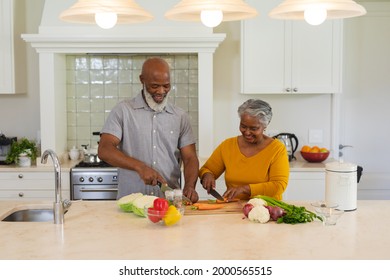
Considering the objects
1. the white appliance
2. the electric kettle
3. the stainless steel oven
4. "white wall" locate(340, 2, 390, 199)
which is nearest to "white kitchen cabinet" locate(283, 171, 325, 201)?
the electric kettle

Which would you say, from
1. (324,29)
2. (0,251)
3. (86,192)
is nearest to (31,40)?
(86,192)

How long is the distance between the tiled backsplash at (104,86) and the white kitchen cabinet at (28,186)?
70 cm

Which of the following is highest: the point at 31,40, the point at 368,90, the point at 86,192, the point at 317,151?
the point at 31,40

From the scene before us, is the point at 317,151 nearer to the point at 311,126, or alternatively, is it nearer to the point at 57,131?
the point at 311,126

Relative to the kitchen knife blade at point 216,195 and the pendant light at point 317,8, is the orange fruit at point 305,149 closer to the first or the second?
the kitchen knife blade at point 216,195

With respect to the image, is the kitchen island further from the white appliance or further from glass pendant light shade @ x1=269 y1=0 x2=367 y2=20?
glass pendant light shade @ x1=269 y1=0 x2=367 y2=20

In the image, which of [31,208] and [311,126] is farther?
[311,126]

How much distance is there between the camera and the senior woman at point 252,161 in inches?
121

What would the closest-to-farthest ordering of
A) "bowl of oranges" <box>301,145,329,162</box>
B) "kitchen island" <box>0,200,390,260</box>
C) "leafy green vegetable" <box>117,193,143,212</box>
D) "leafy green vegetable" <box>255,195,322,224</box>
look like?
"kitchen island" <box>0,200,390,260</box>
"leafy green vegetable" <box>255,195,322,224</box>
"leafy green vegetable" <box>117,193,143,212</box>
"bowl of oranges" <box>301,145,329,162</box>

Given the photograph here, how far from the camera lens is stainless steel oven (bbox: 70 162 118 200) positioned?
15.0 feet

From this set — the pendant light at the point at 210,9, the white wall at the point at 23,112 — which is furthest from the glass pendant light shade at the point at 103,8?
the white wall at the point at 23,112

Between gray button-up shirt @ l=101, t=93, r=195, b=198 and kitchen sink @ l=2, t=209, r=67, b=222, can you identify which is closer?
kitchen sink @ l=2, t=209, r=67, b=222
